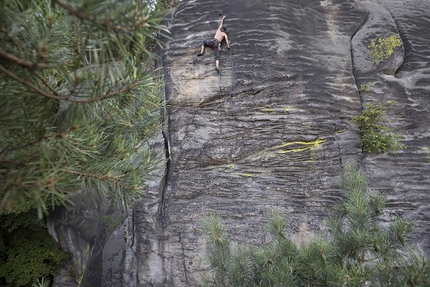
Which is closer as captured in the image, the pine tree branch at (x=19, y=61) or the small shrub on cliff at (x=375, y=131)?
the pine tree branch at (x=19, y=61)

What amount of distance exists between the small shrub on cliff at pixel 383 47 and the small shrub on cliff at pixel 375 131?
3.23 feet

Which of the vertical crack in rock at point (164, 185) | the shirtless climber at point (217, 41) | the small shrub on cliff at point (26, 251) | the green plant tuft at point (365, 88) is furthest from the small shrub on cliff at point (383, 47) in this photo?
the small shrub on cliff at point (26, 251)

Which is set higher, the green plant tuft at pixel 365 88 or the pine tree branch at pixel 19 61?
the pine tree branch at pixel 19 61

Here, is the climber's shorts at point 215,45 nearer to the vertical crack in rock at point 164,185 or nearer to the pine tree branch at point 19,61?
the vertical crack in rock at point 164,185

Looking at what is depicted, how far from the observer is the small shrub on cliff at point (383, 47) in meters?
6.36

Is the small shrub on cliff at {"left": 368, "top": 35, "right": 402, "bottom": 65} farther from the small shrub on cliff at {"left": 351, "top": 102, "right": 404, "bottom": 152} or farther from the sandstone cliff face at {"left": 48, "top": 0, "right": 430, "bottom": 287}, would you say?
the small shrub on cliff at {"left": 351, "top": 102, "right": 404, "bottom": 152}

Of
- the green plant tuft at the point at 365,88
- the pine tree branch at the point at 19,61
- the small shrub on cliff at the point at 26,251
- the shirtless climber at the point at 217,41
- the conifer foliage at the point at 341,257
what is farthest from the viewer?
the small shrub on cliff at the point at 26,251

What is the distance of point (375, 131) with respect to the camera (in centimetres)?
584

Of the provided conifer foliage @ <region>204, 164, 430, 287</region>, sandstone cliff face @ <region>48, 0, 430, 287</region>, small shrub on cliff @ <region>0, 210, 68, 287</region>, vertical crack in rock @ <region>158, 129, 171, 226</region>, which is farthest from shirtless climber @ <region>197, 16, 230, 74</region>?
small shrub on cliff @ <region>0, 210, 68, 287</region>

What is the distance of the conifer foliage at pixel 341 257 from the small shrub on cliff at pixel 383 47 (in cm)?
455

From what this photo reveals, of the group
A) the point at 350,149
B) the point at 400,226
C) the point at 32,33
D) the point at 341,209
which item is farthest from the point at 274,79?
the point at 32,33

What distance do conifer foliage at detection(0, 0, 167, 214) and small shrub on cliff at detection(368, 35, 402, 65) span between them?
541 cm

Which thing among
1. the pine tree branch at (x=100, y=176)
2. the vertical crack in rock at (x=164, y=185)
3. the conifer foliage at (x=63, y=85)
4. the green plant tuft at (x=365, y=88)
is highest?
the conifer foliage at (x=63, y=85)

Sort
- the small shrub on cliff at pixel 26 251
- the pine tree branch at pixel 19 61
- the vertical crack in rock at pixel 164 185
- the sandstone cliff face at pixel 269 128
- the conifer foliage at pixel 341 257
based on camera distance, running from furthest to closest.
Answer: the small shrub on cliff at pixel 26 251, the vertical crack in rock at pixel 164 185, the sandstone cliff face at pixel 269 128, the conifer foliage at pixel 341 257, the pine tree branch at pixel 19 61
